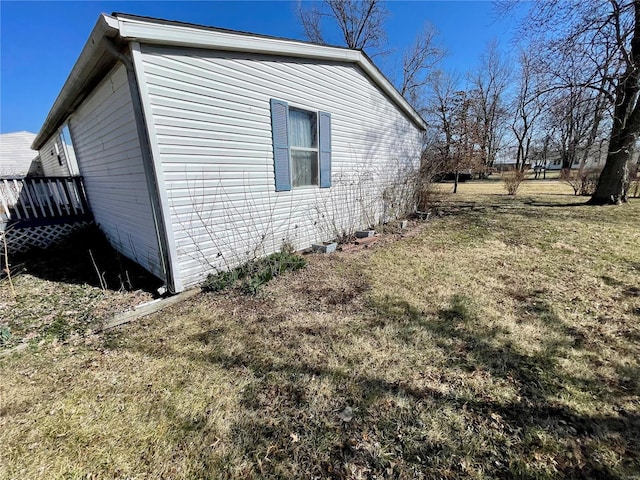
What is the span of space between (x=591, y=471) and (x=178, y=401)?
267 centimetres

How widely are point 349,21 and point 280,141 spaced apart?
18138 mm

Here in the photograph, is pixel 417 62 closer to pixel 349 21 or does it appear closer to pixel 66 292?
pixel 349 21

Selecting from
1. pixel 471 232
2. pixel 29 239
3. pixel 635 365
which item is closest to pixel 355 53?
pixel 471 232

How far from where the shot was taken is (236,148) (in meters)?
4.02

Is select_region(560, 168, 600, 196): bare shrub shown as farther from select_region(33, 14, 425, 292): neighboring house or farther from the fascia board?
the fascia board

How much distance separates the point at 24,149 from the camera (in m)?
20.2

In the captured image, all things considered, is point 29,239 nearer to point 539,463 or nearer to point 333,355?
point 333,355

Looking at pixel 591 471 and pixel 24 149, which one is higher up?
pixel 24 149

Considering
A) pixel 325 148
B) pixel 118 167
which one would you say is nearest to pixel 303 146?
pixel 325 148

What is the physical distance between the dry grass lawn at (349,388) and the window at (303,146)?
2.38 metres

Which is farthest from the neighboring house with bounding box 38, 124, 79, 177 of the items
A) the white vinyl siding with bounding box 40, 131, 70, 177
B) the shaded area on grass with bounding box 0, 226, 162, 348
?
the shaded area on grass with bounding box 0, 226, 162, 348

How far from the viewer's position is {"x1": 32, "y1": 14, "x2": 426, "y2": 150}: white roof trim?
2.84m

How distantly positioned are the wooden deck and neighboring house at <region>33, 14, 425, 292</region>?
0.47 metres

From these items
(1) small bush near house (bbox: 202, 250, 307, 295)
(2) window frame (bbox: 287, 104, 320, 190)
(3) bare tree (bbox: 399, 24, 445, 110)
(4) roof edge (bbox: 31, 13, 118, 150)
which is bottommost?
(1) small bush near house (bbox: 202, 250, 307, 295)
